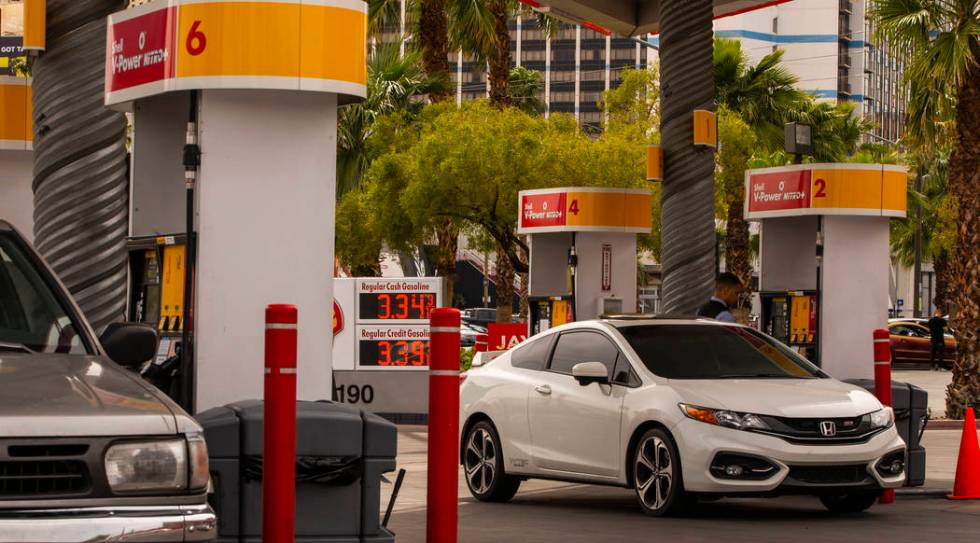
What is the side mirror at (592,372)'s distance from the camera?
12984 mm

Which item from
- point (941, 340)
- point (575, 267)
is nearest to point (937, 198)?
point (941, 340)

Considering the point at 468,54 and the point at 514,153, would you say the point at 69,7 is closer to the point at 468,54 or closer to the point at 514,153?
the point at 514,153

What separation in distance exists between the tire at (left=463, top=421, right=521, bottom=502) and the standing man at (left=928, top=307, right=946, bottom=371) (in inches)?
1374

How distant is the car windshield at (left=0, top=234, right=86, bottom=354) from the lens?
6.61 meters

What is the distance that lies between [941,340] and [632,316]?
3646 centimetres

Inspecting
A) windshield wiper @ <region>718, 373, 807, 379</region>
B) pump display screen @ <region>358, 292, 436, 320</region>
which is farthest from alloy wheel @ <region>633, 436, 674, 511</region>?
pump display screen @ <region>358, 292, 436, 320</region>

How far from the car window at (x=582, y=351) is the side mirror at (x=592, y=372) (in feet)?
0.73

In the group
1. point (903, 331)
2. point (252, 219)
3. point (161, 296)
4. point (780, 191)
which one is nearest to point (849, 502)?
point (161, 296)

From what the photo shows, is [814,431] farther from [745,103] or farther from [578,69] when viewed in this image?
[578,69]

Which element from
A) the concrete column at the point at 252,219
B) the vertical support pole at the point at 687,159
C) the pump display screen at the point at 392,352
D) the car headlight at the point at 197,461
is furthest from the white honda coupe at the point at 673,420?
the pump display screen at the point at 392,352

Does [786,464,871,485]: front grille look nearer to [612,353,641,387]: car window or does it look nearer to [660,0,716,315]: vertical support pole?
[612,353,641,387]: car window

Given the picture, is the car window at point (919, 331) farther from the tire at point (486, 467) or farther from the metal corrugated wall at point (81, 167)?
the metal corrugated wall at point (81, 167)

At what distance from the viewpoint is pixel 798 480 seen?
12031 millimetres

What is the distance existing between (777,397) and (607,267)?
58.1 ft
